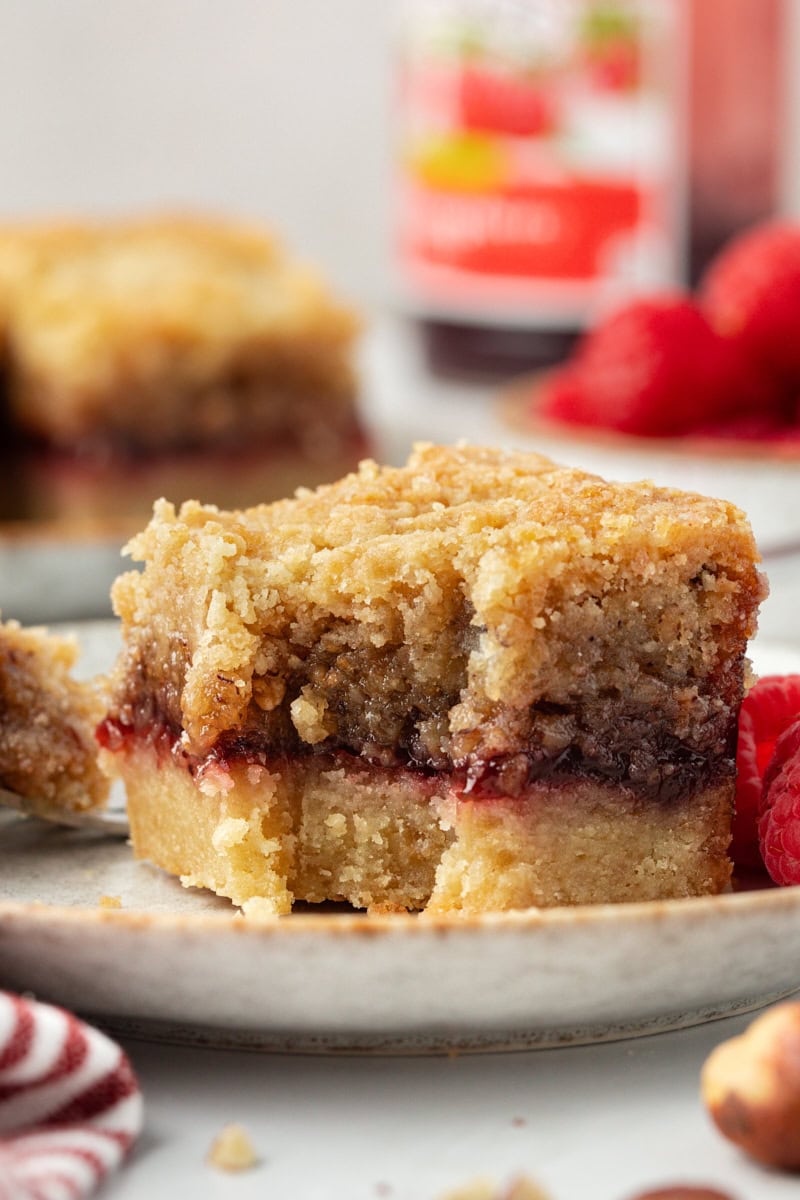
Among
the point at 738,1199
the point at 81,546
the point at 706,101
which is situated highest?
the point at 706,101

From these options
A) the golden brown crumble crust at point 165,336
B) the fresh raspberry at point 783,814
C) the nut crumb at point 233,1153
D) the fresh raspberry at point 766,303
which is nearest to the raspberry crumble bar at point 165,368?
the golden brown crumble crust at point 165,336

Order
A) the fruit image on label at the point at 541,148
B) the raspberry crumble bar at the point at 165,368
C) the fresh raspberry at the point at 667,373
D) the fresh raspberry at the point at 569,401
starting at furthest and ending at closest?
the fruit image on label at the point at 541,148
the raspberry crumble bar at the point at 165,368
the fresh raspberry at the point at 569,401
the fresh raspberry at the point at 667,373

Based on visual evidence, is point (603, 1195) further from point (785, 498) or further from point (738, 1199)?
point (785, 498)

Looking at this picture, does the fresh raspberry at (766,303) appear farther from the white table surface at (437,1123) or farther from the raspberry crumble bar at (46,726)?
the white table surface at (437,1123)

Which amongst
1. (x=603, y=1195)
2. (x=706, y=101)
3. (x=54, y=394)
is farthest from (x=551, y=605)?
(x=706, y=101)

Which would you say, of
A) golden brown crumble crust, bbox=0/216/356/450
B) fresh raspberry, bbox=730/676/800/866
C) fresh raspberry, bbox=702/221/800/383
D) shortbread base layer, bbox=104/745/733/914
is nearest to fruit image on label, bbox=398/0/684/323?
golden brown crumble crust, bbox=0/216/356/450

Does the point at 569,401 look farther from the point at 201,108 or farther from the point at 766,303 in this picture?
the point at 201,108

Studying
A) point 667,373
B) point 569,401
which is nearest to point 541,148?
point 569,401
